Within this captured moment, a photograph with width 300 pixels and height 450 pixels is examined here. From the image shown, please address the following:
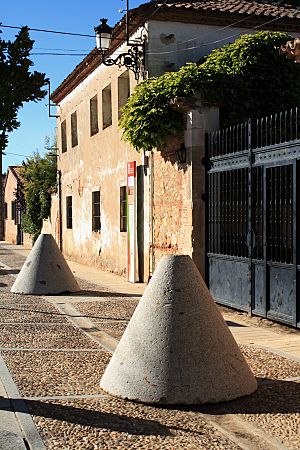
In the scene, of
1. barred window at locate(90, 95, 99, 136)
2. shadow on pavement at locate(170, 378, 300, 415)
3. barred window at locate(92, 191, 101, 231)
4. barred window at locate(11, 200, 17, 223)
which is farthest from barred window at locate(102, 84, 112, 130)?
barred window at locate(11, 200, 17, 223)

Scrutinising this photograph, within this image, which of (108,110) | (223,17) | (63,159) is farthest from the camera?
(63,159)

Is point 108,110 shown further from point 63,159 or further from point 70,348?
point 70,348

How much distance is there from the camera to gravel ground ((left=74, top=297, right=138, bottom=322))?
9500mm

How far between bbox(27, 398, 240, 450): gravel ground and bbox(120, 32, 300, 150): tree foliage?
7129 millimetres

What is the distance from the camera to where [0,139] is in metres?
7.01

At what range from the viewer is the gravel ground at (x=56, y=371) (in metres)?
5.29

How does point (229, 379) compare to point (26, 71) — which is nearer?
point (229, 379)

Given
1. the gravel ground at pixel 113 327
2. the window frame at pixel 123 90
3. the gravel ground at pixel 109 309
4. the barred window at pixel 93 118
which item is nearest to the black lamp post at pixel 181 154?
the gravel ground at pixel 109 309

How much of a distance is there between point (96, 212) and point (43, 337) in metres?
11.2

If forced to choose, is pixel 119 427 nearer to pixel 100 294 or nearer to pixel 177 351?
pixel 177 351

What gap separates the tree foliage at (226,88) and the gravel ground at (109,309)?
2934 millimetres

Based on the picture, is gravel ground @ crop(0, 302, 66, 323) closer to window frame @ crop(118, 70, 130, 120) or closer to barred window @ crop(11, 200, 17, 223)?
window frame @ crop(118, 70, 130, 120)

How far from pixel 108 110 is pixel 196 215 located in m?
7.46

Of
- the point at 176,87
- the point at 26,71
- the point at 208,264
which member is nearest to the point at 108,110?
the point at 176,87
